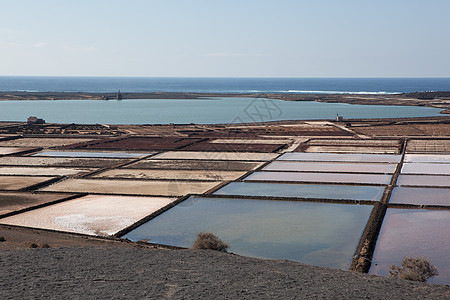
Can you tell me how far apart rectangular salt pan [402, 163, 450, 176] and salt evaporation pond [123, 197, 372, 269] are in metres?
10.7

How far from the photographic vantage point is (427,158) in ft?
133

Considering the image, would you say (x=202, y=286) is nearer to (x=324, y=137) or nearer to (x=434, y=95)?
(x=324, y=137)

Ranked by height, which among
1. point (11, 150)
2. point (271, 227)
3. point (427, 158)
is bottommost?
point (11, 150)

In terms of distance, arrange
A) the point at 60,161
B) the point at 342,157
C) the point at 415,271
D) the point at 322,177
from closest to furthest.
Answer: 1. the point at 415,271
2. the point at 322,177
3. the point at 60,161
4. the point at 342,157

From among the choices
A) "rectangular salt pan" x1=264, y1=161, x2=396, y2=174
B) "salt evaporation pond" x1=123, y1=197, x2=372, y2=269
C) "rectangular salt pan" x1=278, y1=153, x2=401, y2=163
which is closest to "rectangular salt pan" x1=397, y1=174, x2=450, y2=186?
"rectangular salt pan" x1=264, y1=161, x2=396, y2=174

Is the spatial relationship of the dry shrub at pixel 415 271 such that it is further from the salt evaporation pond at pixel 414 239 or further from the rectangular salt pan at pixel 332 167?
the rectangular salt pan at pixel 332 167

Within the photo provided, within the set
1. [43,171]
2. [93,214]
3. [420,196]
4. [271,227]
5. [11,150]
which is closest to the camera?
[271,227]

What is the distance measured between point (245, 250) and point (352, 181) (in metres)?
14.7

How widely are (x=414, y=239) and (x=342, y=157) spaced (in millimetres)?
22084

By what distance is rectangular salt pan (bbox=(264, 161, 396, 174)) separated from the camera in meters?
35.9

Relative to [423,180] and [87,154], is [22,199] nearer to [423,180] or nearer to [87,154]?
[87,154]

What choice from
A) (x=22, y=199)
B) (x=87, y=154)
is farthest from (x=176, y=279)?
(x=87, y=154)

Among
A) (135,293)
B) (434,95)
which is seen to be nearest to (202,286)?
(135,293)

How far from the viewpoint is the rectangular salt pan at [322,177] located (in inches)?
1270
